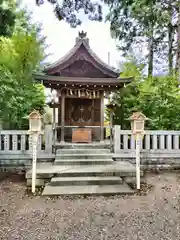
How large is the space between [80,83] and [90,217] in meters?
5.55

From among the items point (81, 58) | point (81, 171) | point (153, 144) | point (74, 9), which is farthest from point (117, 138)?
point (74, 9)

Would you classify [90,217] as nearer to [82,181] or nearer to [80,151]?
[82,181]

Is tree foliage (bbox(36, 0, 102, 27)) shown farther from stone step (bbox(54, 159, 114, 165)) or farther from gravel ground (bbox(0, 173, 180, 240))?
gravel ground (bbox(0, 173, 180, 240))

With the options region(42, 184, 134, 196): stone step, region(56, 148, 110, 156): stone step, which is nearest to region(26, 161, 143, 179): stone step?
region(42, 184, 134, 196): stone step

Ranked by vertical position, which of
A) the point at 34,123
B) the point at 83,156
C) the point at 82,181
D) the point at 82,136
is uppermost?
the point at 34,123

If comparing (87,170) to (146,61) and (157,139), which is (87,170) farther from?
(146,61)

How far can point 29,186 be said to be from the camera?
5.34 metres

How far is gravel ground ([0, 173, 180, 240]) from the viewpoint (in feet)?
9.99

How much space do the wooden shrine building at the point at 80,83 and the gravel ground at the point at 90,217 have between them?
4073mm

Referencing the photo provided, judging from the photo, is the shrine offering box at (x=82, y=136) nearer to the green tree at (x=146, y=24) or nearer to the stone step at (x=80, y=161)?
the stone step at (x=80, y=161)

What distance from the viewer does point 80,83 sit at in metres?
8.23

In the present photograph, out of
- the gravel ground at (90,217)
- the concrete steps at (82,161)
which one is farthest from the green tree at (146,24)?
the gravel ground at (90,217)

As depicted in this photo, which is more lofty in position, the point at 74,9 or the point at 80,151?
the point at 74,9

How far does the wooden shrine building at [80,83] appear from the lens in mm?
8227
